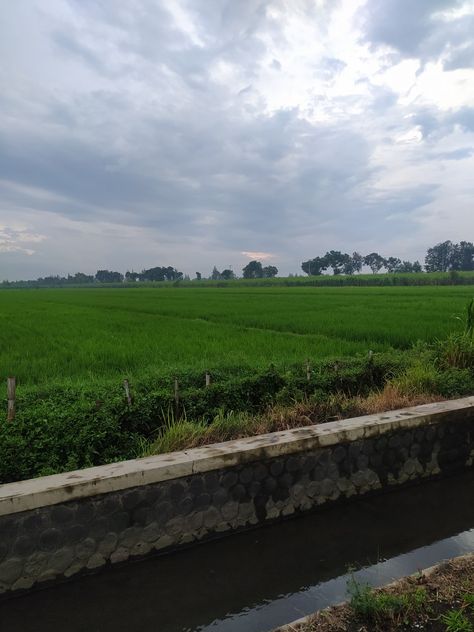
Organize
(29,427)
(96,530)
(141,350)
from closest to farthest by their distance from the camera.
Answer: (96,530)
(29,427)
(141,350)

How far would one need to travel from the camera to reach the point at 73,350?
836 cm

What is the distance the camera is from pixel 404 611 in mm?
2227

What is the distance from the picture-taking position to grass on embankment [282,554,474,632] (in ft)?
7.11

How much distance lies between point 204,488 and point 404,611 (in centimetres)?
147

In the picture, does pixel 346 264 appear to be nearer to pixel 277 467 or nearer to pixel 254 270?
pixel 254 270

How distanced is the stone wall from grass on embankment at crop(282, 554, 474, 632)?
1.16m

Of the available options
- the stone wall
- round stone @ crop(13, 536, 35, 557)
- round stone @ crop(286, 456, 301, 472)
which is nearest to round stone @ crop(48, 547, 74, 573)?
Result: the stone wall

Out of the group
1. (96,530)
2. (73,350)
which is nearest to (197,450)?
(96,530)

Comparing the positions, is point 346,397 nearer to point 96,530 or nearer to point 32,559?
point 96,530

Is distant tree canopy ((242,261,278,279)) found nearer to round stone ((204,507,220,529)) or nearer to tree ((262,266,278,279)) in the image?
tree ((262,266,278,279))

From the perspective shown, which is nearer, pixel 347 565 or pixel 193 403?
pixel 347 565

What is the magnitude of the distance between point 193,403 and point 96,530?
1.74 meters

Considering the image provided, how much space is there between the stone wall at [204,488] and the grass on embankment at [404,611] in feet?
3.81

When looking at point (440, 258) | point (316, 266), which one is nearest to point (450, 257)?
point (440, 258)
